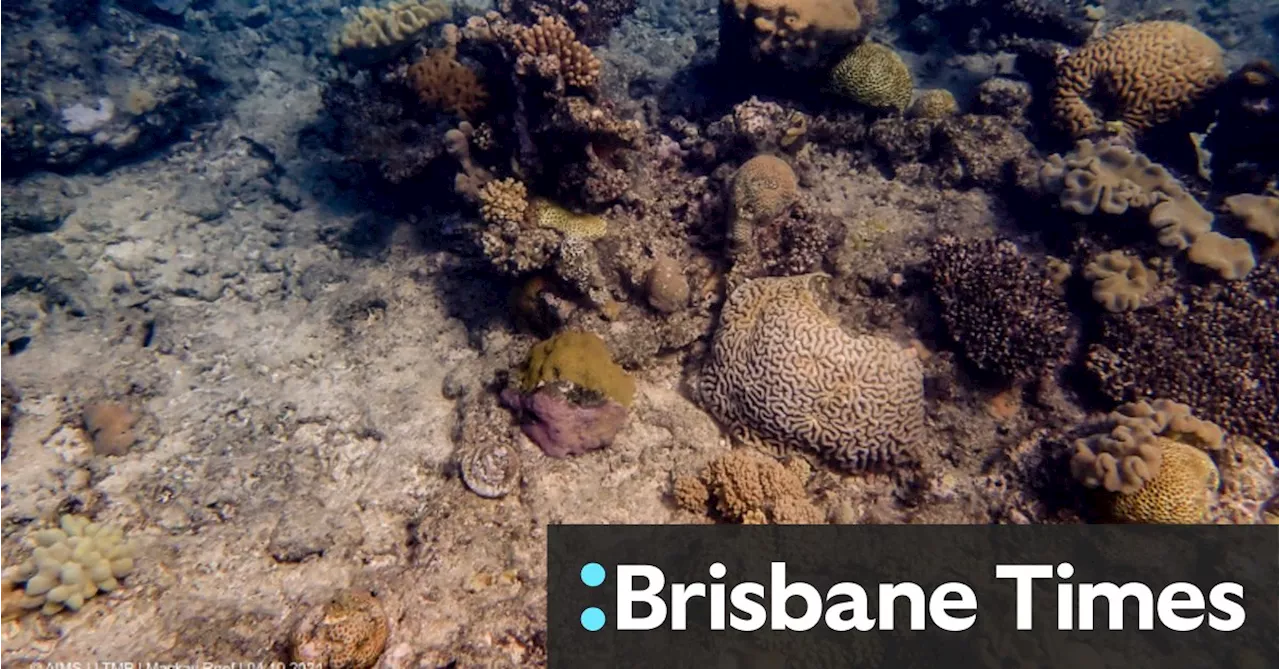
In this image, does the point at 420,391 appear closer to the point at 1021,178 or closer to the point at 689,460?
the point at 689,460

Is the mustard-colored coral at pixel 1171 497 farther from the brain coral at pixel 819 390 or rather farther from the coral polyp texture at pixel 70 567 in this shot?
the coral polyp texture at pixel 70 567

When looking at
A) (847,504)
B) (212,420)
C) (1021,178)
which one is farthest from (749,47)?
(212,420)

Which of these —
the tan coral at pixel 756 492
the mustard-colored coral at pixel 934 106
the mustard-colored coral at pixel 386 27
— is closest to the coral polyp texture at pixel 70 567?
the tan coral at pixel 756 492

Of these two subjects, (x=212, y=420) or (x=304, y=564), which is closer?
(x=304, y=564)

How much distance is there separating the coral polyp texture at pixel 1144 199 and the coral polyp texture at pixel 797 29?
130 inches

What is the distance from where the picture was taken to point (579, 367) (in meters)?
6.45

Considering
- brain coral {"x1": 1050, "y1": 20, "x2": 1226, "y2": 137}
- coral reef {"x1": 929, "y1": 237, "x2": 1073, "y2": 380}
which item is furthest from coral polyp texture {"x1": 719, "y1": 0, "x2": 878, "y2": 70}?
coral reef {"x1": 929, "y1": 237, "x2": 1073, "y2": 380}

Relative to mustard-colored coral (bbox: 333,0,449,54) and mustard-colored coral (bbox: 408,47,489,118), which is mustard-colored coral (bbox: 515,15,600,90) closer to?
mustard-colored coral (bbox: 408,47,489,118)

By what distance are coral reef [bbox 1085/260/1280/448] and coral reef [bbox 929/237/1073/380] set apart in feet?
1.65

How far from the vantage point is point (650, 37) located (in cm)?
1345

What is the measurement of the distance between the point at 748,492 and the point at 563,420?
1.92 metres

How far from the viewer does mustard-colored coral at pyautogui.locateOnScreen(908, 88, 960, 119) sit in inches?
378

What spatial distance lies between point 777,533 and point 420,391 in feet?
14.2

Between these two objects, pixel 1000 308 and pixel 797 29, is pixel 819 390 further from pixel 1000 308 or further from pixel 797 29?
pixel 797 29
